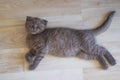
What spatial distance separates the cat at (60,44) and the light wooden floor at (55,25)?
0.05 meters

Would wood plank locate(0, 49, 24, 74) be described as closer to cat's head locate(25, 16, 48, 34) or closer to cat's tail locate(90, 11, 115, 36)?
cat's head locate(25, 16, 48, 34)

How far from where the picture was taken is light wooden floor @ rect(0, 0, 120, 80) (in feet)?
5.22

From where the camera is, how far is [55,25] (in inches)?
66.7

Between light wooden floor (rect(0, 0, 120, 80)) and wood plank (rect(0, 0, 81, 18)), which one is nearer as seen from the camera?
light wooden floor (rect(0, 0, 120, 80))

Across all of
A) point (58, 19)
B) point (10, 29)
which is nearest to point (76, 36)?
point (58, 19)

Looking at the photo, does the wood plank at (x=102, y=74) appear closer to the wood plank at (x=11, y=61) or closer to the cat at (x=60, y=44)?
the cat at (x=60, y=44)

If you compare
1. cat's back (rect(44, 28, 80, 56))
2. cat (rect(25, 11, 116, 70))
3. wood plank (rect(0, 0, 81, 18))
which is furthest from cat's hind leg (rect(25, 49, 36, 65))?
wood plank (rect(0, 0, 81, 18))

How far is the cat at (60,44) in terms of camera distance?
5.16 ft

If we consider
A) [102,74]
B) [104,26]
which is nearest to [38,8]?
[104,26]

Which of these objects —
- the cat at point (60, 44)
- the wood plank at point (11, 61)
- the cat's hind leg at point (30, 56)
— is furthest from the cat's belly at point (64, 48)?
the wood plank at point (11, 61)

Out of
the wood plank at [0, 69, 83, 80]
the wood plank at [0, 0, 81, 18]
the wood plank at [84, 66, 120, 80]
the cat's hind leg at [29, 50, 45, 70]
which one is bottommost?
the wood plank at [0, 69, 83, 80]

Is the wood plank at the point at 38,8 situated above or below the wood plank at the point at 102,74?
above

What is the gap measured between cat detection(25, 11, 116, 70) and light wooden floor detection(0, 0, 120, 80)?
0.05 meters

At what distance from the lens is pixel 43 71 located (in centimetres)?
Answer: 160
